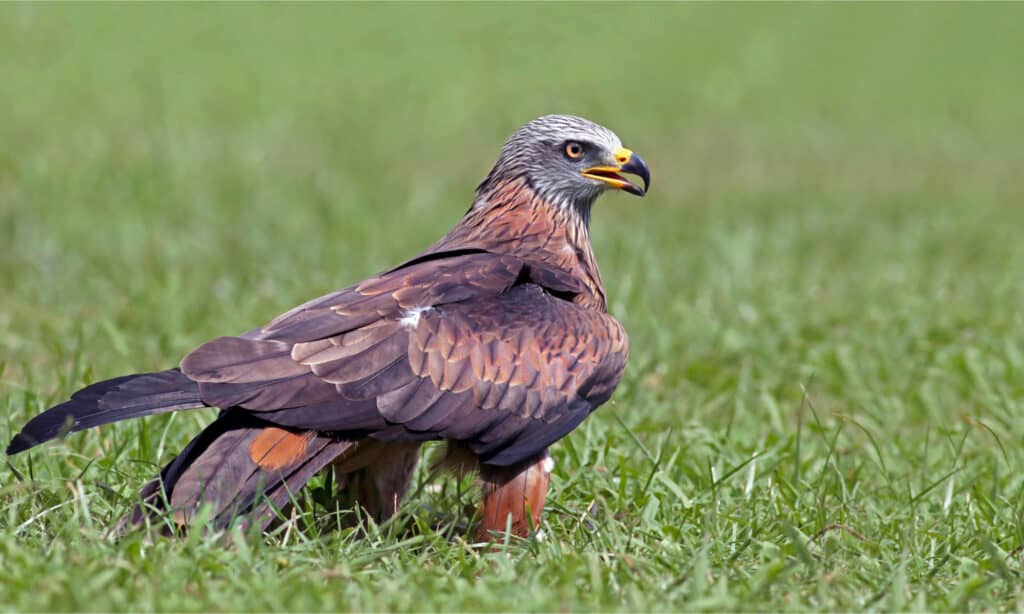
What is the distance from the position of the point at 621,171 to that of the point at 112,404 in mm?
2466

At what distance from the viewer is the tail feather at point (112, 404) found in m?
4.14

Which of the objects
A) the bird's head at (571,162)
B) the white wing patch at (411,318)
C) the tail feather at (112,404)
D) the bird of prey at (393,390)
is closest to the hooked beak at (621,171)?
the bird's head at (571,162)

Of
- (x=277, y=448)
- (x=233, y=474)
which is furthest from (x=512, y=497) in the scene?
(x=233, y=474)

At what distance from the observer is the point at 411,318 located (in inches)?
186

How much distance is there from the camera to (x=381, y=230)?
10594mm

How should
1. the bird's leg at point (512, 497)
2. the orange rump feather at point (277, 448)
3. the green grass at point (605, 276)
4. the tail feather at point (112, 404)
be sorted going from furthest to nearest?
the bird's leg at point (512, 497) < the orange rump feather at point (277, 448) < the green grass at point (605, 276) < the tail feather at point (112, 404)

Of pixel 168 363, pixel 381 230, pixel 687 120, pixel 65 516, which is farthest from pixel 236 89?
pixel 65 516

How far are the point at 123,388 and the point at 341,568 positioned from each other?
2.93ft

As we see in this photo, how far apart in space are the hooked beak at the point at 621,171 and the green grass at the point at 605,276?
103 cm

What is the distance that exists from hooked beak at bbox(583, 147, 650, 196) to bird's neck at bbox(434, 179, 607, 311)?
0.17 meters

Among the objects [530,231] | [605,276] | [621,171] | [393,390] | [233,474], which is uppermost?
[621,171]

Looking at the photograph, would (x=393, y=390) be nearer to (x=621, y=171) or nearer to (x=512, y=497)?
(x=512, y=497)

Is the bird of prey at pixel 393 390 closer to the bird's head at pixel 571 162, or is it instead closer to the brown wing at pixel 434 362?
the brown wing at pixel 434 362

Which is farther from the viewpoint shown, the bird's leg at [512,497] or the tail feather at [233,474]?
the bird's leg at [512,497]
